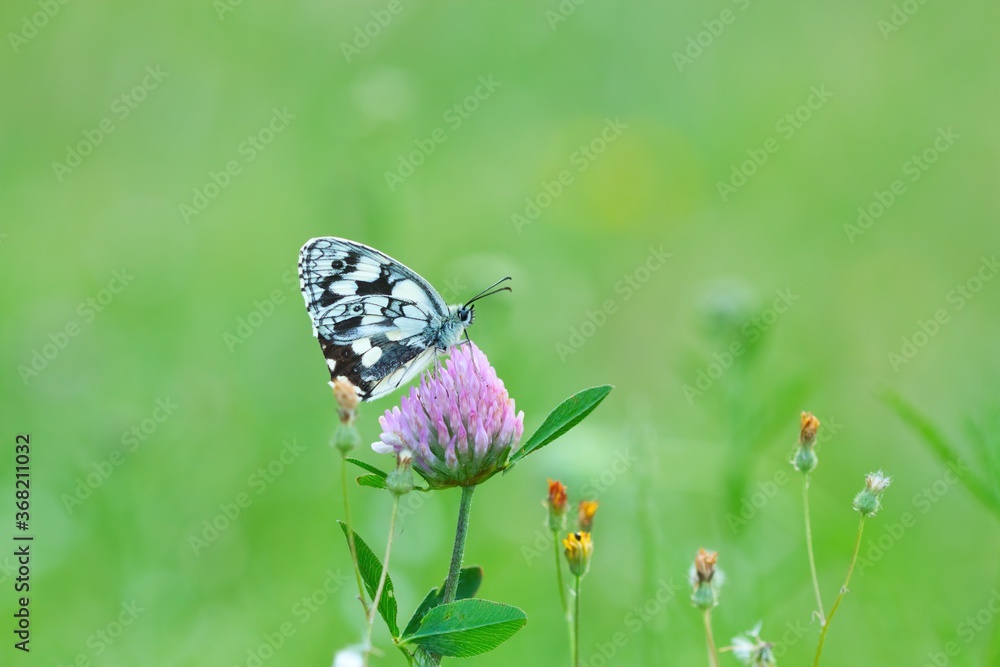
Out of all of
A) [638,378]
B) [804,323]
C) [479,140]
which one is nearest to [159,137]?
[479,140]

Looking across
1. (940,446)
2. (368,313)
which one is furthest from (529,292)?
(940,446)

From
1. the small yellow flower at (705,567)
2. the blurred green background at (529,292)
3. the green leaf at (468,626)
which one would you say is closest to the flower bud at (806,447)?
the small yellow flower at (705,567)

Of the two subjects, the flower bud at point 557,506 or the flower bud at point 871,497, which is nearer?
the flower bud at point 871,497

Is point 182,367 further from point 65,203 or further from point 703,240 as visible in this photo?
point 703,240

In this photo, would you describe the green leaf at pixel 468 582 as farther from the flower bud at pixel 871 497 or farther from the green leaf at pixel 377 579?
the flower bud at pixel 871 497

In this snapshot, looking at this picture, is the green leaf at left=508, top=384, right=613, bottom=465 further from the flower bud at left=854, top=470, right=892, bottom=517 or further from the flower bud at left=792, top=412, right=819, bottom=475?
the flower bud at left=854, top=470, right=892, bottom=517

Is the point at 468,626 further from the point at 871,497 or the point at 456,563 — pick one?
the point at 871,497
